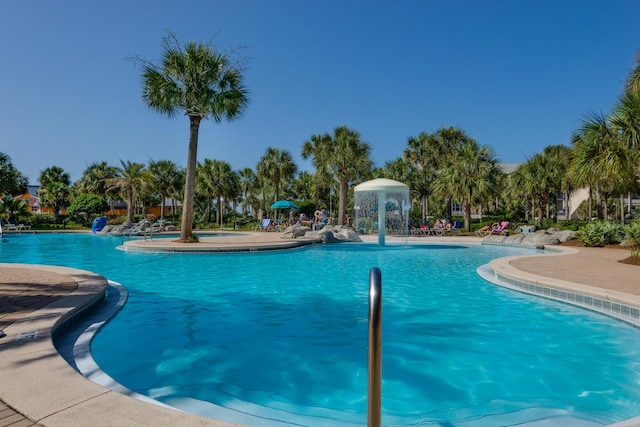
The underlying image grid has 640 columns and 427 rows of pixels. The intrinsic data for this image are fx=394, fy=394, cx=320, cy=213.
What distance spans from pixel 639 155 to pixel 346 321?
36.1 ft

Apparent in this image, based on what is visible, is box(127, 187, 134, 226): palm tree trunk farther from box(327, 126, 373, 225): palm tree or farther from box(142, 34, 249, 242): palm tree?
box(142, 34, 249, 242): palm tree

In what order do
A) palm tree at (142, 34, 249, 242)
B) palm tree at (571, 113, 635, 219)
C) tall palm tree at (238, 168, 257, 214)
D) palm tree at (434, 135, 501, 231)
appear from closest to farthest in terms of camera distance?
palm tree at (571, 113, 635, 219) < palm tree at (142, 34, 249, 242) < palm tree at (434, 135, 501, 231) < tall palm tree at (238, 168, 257, 214)

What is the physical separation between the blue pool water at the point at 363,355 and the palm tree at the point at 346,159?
22830 mm

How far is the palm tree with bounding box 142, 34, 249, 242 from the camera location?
1809 cm

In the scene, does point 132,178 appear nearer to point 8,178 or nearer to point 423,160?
point 8,178

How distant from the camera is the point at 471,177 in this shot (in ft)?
97.5

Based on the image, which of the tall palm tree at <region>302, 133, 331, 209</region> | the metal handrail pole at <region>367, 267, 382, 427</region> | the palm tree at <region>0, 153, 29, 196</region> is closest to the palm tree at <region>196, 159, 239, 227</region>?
the tall palm tree at <region>302, 133, 331, 209</region>

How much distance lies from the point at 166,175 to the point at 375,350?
143 feet

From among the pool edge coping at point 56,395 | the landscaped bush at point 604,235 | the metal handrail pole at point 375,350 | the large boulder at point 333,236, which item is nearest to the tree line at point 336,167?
the landscaped bush at point 604,235

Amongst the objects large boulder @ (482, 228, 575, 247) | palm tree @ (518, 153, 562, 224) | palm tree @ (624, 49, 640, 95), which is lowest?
large boulder @ (482, 228, 575, 247)

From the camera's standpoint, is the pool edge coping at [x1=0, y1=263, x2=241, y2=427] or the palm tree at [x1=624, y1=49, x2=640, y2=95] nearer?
the pool edge coping at [x1=0, y1=263, x2=241, y2=427]

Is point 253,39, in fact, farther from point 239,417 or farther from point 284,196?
point 284,196

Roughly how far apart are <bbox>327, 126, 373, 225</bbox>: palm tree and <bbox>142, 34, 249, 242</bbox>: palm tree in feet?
42.6

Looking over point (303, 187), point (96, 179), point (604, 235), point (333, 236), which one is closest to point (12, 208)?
point (96, 179)
